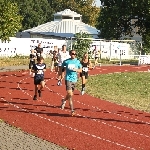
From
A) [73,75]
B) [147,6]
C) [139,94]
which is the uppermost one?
[147,6]

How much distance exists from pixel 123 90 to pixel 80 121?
10.4 meters

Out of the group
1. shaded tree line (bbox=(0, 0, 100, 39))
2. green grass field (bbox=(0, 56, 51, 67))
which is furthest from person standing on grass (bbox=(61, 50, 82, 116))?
shaded tree line (bbox=(0, 0, 100, 39))

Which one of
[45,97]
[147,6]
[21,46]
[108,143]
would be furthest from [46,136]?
[147,6]

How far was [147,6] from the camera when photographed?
57.3 metres

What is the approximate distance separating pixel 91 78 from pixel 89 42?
1566 centimetres

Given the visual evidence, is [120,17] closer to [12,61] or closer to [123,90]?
[12,61]

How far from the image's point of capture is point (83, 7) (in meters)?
108

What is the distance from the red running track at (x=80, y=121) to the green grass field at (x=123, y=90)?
3.75 feet

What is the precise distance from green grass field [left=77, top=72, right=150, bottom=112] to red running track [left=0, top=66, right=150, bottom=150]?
114cm

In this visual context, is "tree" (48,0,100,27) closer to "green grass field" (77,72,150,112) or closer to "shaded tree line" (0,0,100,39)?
"shaded tree line" (0,0,100,39)

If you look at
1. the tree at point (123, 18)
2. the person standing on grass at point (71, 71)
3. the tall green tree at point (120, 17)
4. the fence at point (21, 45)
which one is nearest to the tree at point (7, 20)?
the fence at point (21, 45)

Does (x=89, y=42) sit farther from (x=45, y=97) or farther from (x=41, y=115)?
(x=41, y=115)

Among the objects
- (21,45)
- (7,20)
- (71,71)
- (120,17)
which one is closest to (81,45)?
(21,45)

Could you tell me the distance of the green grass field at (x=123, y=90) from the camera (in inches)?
797
